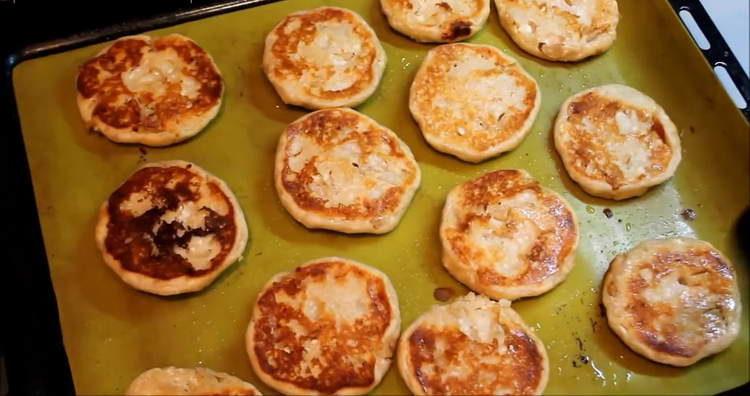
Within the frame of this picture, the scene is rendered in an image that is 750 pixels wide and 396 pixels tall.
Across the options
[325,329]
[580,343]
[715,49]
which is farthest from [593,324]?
[715,49]

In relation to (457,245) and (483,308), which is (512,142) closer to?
(457,245)

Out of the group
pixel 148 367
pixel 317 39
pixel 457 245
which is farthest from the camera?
pixel 317 39

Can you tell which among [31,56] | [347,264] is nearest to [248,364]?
[347,264]

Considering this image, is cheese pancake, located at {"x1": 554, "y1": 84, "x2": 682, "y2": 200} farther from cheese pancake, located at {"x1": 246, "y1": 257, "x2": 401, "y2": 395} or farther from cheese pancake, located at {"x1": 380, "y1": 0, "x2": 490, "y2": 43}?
cheese pancake, located at {"x1": 246, "y1": 257, "x2": 401, "y2": 395}

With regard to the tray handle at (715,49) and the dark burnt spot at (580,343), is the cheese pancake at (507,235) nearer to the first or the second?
the dark burnt spot at (580,343)

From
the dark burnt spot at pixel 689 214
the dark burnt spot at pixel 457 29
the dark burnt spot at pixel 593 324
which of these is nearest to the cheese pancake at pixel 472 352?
the dark burnt spot at pixel 593 324

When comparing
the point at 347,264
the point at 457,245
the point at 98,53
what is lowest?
the point at 457,245

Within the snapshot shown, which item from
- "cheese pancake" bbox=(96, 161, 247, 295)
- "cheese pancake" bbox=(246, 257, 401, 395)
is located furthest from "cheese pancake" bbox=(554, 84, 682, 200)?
"cheese pancake" bbox=(96, 161, 247, 295)
